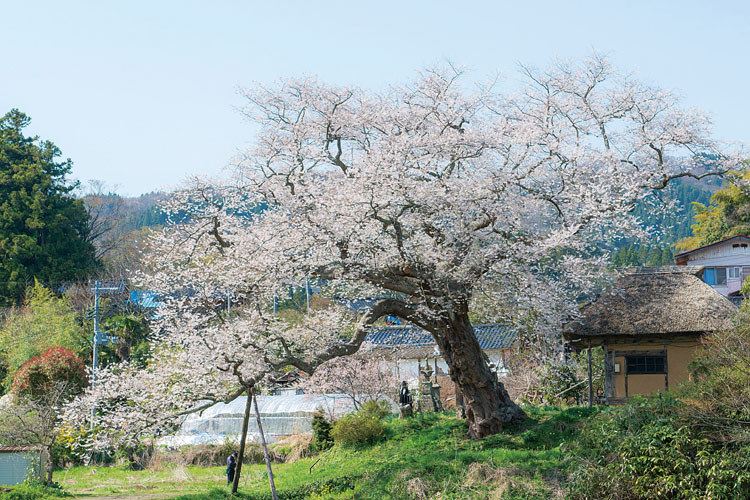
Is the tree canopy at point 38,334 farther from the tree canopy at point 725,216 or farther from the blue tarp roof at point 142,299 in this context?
the tree canopy at point 725,216

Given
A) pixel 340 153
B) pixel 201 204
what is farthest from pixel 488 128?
pixel 201 204

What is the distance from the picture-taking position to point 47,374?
74.0 ft

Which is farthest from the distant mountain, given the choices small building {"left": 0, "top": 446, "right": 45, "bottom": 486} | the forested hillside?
small building {"left": 0, "top": 446, "right": 45, "bottom": 486}

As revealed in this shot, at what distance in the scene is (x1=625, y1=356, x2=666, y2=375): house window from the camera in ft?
61.5

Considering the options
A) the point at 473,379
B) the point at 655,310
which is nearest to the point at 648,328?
the point at 655,310

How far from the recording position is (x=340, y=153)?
14953 mm

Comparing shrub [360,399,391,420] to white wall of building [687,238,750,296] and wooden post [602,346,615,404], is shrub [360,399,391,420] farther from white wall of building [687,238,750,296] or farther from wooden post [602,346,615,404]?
white wall of building [687,238,750,296]

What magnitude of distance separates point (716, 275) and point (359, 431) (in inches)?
913

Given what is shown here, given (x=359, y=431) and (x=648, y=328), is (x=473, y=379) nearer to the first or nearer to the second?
(x=359, y=431)

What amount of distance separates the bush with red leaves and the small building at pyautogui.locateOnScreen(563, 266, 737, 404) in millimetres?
15198

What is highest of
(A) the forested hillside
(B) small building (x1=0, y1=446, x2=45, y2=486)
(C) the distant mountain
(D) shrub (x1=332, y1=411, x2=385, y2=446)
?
(C) the distant mountain

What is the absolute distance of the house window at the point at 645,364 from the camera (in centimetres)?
1875

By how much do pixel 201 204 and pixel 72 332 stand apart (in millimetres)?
15788

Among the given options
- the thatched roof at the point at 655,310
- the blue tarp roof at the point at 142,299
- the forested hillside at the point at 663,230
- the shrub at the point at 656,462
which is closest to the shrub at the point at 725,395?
the shrub at the point at 656,462
